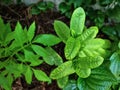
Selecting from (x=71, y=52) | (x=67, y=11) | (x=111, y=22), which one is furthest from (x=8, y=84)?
(x=111, y=22)

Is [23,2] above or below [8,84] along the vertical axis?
above

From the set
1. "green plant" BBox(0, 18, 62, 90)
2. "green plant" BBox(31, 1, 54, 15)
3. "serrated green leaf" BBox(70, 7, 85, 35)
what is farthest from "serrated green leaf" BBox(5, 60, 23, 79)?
"green plant" BBox(31, 1, 54, 15)

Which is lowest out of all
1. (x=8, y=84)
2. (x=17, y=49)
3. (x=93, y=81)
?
(x=93, y=81)

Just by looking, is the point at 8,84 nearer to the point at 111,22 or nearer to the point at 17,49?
the point at 17,49

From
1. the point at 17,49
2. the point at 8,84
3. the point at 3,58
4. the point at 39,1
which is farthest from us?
the point at 39,1

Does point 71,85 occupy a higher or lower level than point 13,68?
lower

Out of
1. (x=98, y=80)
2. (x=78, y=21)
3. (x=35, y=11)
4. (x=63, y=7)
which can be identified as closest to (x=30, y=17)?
(x=35, y=11)

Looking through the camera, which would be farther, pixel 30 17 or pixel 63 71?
pixel 30 17

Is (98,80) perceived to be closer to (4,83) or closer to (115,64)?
(115,64)

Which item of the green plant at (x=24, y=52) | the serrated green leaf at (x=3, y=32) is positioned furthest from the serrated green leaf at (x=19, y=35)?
the serrated green leaf at (x=3, y=32)
